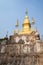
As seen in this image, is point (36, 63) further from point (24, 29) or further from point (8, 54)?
point (24, 29)

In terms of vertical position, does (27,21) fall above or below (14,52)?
above

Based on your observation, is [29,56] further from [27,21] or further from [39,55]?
[27,21]

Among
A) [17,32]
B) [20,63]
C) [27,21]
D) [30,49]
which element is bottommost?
[20,63]

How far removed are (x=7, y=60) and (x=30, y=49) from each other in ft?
13.0

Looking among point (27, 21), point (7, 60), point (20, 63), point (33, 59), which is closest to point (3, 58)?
point (7, 60)

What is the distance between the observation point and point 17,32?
40406mm

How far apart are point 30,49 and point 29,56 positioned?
198 cm

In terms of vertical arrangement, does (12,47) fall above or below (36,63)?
above

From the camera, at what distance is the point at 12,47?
1123 inches

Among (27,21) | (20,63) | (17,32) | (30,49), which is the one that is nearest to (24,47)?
(30,49)

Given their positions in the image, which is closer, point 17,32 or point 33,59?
point 33,59

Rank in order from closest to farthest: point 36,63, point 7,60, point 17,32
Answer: point 36,63, point 7,60, point 17,32

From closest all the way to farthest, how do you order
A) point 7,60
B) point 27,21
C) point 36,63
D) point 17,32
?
point 36,63 → point 7,60 → point 17,32 → point 27,21

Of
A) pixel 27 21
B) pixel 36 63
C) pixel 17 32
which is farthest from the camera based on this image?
pixel 27 21
